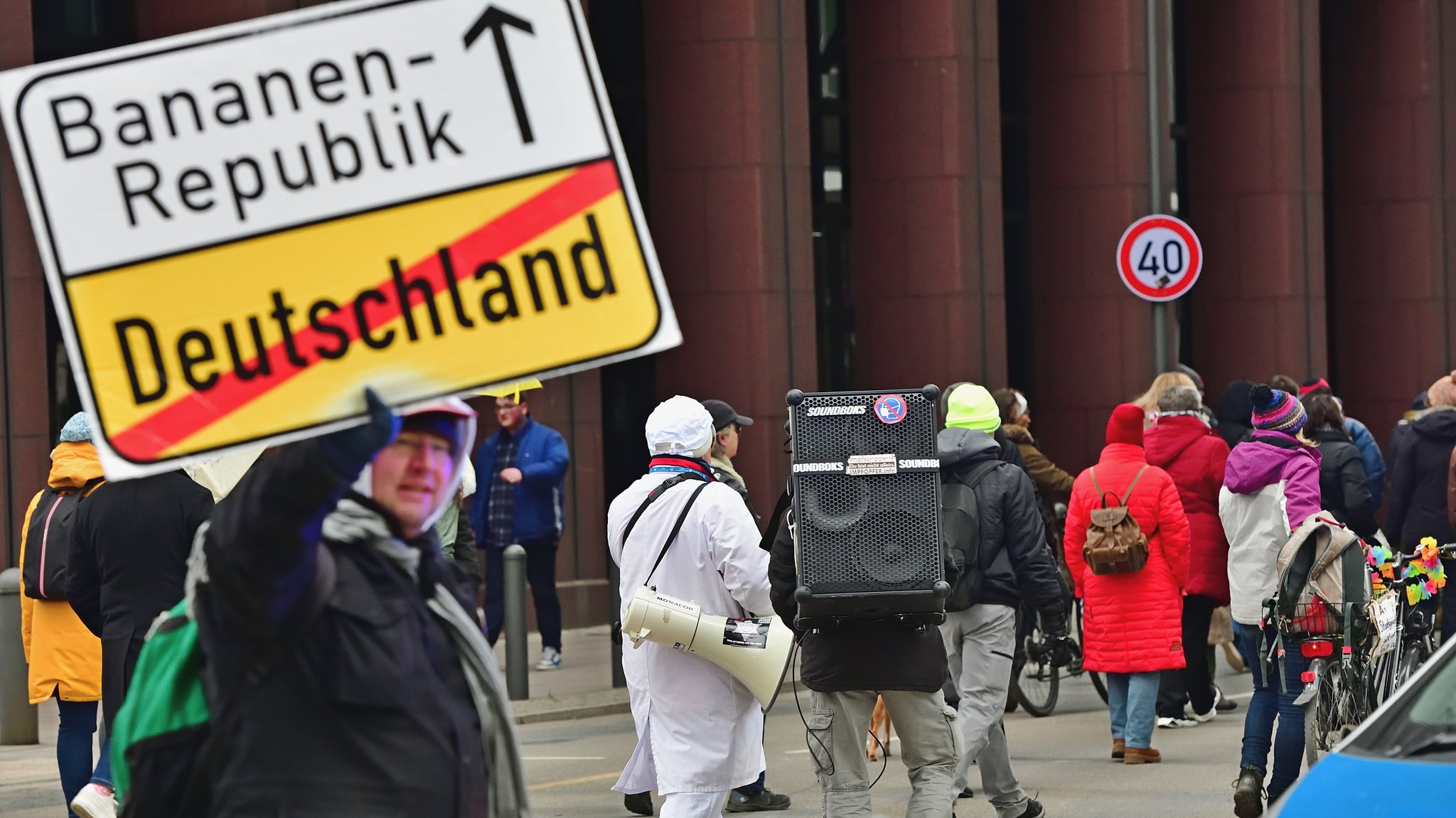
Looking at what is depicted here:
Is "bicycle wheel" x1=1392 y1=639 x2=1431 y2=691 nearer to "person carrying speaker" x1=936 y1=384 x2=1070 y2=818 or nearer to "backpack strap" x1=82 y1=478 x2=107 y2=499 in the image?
"person carrying speaker" x1=936 y1=384 x2=1070 y2=818

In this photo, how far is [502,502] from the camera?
1662 centimetres

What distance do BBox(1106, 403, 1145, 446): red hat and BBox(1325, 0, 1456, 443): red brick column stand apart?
20.2 m

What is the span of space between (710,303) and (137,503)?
1243 centimetres

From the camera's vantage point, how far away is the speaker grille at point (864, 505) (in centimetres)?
825

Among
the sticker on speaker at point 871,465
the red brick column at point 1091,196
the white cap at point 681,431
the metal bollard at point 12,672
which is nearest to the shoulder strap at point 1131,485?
the sticker on speaker at point 871,465

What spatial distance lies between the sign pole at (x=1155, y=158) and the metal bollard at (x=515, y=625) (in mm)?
5729

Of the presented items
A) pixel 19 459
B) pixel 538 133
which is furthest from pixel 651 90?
pixel 538 133

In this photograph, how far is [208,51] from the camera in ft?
12.0

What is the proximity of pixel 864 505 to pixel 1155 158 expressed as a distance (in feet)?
38.2

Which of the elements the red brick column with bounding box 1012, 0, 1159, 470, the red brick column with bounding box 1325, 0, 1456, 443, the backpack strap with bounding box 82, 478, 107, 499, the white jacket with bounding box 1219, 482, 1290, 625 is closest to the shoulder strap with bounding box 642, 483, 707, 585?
the backpack strap with bounding box 82, 478, 107, 499

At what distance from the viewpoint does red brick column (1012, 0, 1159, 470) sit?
82.4 ft

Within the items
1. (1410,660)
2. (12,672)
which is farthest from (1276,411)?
(12,672)

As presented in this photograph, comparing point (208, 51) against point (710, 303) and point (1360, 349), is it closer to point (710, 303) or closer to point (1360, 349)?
point (710, 303)

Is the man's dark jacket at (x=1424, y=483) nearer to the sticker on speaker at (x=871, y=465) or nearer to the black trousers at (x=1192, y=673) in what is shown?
the black trousers at (x=1192, y=673)
